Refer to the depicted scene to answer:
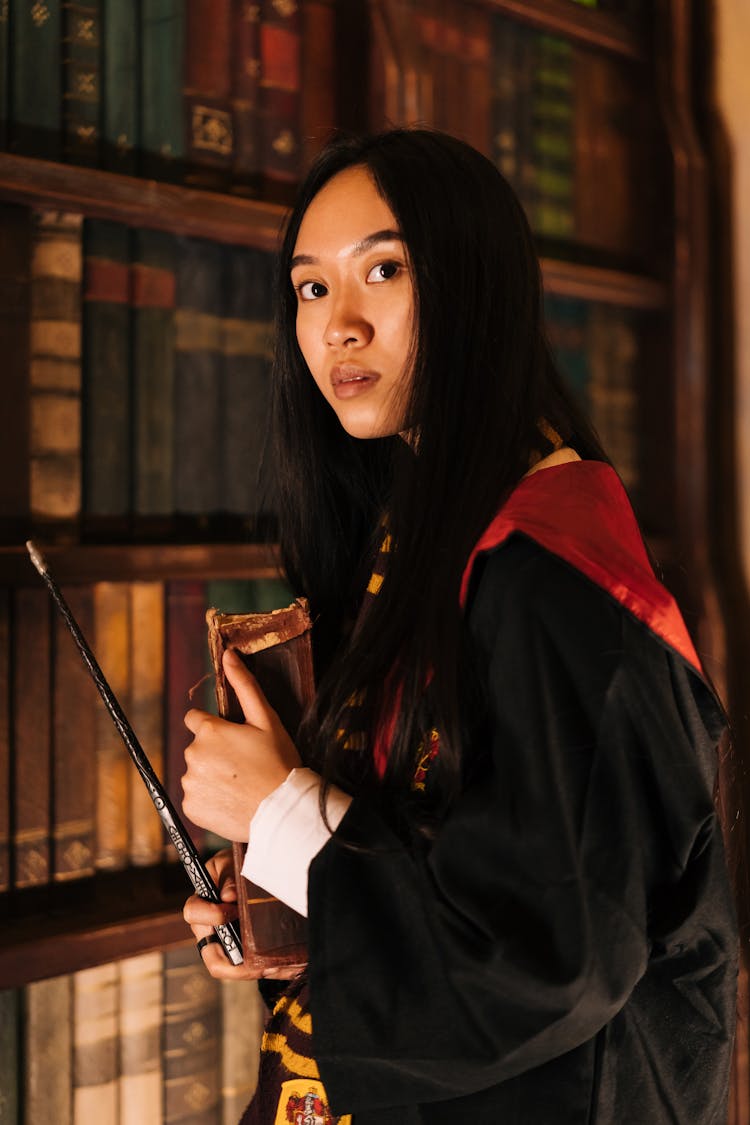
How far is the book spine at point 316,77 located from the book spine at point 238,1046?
1005mm

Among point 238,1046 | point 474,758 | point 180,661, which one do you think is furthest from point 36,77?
point 238,1046

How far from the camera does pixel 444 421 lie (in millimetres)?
835

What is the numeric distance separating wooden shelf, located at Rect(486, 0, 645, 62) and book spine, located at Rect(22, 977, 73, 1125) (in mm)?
1343

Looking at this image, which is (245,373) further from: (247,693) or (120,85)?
(247,693)

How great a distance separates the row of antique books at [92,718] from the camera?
113 cm

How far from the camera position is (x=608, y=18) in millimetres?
1642

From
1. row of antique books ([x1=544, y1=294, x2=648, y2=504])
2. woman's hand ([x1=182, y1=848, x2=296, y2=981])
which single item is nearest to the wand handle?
woman's hand ([x1=182, y1=848, x2=296, y2=981])

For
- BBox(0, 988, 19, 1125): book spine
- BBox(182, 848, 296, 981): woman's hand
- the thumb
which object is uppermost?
the thumb

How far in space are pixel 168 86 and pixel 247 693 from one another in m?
0.77

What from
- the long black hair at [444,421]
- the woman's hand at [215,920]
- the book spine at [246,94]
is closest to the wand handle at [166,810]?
the woman's hand at [215,920]

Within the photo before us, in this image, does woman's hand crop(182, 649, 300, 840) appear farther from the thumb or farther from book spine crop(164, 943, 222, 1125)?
book spine crop(164, 943, 222, 1125)

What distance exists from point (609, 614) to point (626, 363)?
44.6 inches

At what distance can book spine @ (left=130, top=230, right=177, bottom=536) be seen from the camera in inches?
48.4

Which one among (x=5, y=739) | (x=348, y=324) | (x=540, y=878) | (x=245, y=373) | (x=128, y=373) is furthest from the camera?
(x=245, y=373)
